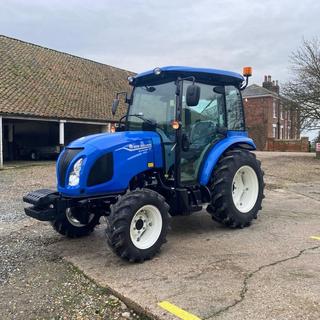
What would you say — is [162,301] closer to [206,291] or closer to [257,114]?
[206,291]

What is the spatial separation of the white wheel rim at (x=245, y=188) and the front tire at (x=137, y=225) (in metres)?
1.95

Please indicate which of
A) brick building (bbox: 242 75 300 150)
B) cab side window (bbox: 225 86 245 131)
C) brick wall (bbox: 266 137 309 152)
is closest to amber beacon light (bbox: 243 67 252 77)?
cab side window (bbox: 225 86 245 131)

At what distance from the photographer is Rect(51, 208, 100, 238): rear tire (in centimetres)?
582

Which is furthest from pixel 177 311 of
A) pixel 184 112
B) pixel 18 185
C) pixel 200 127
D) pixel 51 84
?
pixel 51 84

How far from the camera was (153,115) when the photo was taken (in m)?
5.96

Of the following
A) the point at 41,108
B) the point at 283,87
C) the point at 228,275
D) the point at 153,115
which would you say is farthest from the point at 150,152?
the point at 283,87

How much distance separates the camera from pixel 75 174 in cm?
494

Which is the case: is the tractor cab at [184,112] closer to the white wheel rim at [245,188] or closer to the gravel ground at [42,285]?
the white wheel rim at [245,188]

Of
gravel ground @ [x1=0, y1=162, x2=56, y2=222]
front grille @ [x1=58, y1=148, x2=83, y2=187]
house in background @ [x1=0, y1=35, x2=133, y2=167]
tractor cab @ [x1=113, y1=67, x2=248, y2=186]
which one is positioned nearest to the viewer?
front grille @ [x1=58, y1=148, x2=83, y2=187]

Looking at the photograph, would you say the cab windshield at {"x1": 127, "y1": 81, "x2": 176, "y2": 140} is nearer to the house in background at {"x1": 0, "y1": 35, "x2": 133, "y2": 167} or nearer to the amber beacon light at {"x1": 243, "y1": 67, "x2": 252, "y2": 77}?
the amber beacon light at {"x1": 243, "y1": 67, "x2": 252, "y2": 77}

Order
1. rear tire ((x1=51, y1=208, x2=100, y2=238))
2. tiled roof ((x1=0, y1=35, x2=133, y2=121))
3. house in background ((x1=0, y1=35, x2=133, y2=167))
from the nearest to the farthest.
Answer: rear tire ((x1=51, y1=208, x2=100, y2=238)) < tiled roof ((x1=0, y1=35, x2=133, y2=121)) < house in background ((x1=0, y1=35, x2=133, y2=167))

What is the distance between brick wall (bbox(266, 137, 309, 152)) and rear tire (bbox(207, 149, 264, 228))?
2860cm

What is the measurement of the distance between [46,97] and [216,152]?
1617cm

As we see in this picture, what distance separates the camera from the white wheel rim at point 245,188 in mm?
6643
